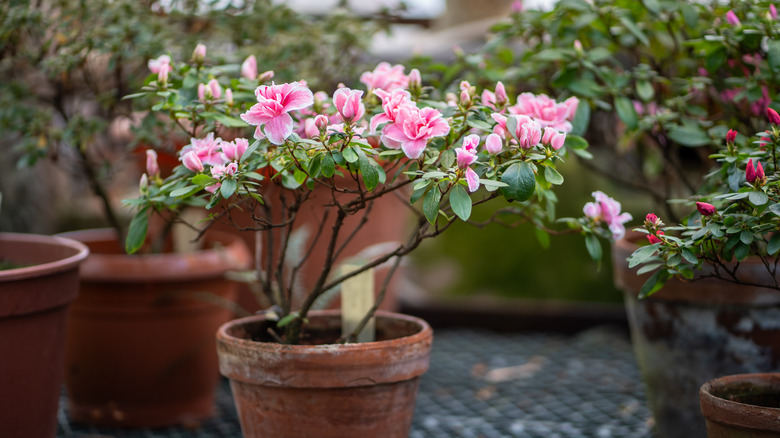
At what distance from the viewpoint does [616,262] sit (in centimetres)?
196

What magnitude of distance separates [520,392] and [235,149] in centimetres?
171

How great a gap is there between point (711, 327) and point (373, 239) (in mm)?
1322

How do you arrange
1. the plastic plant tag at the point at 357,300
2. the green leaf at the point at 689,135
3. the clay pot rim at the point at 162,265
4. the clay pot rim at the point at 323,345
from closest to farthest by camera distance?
the clay pot rim at the point at 323,345, the plastic plant tag at the point at 357,300, the green leaf at the point at 689,135, the clay pot rim at the point at 162,265

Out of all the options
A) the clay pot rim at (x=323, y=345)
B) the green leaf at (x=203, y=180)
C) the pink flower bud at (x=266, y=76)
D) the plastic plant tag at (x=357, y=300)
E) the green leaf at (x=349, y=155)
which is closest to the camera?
the green leaf at (x=349, y=155)

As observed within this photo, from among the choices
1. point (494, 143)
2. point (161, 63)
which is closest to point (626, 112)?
point (494, 143)

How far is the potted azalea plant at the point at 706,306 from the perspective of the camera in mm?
1436

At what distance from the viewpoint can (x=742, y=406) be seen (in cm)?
128

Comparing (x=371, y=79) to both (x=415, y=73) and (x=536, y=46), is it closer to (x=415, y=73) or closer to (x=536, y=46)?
(x=415, y=73)

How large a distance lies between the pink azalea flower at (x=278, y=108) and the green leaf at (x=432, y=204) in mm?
255

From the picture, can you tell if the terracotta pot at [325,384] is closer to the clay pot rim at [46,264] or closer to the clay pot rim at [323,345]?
the clay pot rim at [323,345]

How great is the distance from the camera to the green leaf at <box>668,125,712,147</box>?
1.84 metres

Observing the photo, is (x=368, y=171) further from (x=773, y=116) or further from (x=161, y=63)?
(x=773, y=116)

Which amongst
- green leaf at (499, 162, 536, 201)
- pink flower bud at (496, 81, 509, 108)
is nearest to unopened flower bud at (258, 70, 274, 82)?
pink flower bud at (496, 81, 509, 108)

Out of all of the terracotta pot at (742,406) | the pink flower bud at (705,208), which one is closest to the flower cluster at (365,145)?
the pink flower bud at (705,208)
